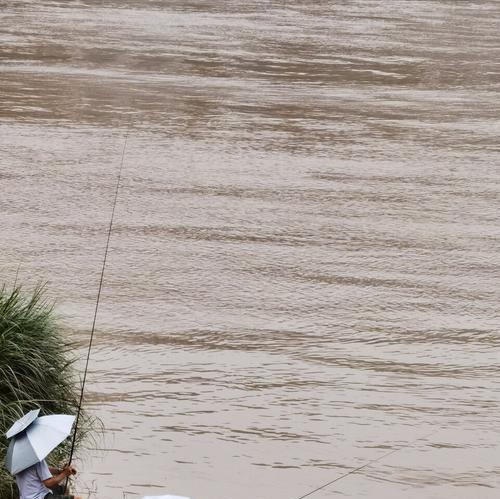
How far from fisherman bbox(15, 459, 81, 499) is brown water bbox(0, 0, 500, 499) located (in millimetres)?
1000

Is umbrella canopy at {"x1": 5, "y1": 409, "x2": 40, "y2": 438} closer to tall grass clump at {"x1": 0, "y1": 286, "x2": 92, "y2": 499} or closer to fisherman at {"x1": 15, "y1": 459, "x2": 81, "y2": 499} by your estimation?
fisherman at {"x1": 15, "y1": 459, "x2": 81, "y2": 499}

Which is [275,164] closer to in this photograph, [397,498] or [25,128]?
[25,128]

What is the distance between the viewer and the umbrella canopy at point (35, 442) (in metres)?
6.73

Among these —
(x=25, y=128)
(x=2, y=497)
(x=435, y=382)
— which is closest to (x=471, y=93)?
(x=25, y=128)

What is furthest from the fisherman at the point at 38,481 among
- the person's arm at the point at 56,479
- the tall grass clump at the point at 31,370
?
the tall grass clump at the point at 31,370

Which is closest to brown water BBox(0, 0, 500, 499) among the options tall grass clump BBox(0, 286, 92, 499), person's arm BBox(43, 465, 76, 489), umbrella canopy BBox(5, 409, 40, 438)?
tall grass clump BBox(0, 286, 92, 499)

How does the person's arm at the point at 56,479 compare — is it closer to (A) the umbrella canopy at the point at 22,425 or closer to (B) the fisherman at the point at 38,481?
(B) the fisherman at the point at 38,481

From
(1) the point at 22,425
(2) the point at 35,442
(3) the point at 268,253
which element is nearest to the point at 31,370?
(1) the point at 22,425

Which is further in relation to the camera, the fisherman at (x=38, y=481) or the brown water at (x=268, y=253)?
the brown water at (x=268, y=253)

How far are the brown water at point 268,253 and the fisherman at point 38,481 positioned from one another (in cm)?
100

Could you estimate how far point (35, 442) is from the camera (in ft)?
22.2

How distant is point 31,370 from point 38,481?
1473 millimetres

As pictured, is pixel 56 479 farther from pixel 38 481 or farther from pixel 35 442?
pixel 35 442

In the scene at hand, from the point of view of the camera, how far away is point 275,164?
16344 mm
